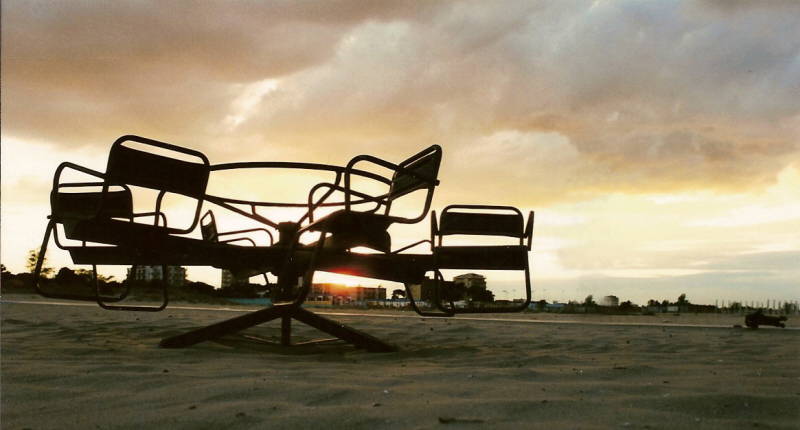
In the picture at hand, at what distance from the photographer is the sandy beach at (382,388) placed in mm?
2096

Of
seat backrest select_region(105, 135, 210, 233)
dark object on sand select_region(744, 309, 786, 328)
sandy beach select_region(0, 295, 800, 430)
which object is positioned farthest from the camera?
dark object on sand select_region(744, 309, 786, 328)

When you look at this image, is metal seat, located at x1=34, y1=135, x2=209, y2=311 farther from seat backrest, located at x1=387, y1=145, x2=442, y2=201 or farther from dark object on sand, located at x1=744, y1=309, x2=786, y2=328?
dark object on sand, located at x1=744, y1=309, x2=786, y2=328

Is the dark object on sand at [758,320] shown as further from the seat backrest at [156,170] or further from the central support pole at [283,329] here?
the seat backrest at [156,170]

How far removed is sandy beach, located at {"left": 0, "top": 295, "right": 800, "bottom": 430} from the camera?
2.10 metres

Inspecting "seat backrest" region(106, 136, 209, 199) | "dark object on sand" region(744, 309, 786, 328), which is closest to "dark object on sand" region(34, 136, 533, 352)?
"seat backrest" region(106, 136, 209, 199)

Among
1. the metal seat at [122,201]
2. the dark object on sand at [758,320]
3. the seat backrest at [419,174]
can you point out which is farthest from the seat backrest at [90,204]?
the dark object on sand at [758,320]

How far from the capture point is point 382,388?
2611mm

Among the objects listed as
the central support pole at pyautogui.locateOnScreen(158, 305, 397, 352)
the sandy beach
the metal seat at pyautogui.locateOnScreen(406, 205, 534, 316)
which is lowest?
the sandy beach

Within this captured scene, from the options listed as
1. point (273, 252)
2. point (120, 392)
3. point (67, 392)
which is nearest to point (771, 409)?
point (120, 392)

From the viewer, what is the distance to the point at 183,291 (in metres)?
38.0

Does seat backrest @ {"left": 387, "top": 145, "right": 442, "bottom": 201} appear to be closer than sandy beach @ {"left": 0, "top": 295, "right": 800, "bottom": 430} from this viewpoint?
No

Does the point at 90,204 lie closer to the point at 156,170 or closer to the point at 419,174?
the point at 156,170

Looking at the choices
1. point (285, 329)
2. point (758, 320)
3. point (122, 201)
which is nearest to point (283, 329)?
point (285, 329)

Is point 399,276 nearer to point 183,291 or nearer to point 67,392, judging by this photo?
point 67,392
